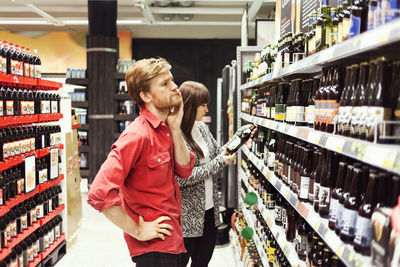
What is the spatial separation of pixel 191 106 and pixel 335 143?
5.23 ft

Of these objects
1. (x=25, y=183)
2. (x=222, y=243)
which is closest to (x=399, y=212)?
(x=25, y=183)

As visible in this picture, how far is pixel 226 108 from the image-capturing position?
20.2ft

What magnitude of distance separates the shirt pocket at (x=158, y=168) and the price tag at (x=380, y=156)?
0.97 m

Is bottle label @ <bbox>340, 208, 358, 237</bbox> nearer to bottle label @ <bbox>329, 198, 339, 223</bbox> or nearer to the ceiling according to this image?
bottle label @ <bbox>329, 198, 339, 223</bbox>

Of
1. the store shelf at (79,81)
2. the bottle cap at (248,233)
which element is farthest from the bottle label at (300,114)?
the store shelf at (79,81)

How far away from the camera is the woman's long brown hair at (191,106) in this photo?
2920mm

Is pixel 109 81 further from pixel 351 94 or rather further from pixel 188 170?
pixel 351 94

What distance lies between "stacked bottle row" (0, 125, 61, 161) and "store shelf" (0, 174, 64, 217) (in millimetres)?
388

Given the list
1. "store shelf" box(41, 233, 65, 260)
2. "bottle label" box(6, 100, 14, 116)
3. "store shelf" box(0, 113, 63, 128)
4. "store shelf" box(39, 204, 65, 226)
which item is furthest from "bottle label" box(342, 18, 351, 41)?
"store shelf" box(41, 233, 65, 260)

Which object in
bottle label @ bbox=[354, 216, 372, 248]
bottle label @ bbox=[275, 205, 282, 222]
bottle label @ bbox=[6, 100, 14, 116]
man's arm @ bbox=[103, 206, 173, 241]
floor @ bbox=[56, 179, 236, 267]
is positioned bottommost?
floor @ bbox=[56, 179, 236, 267]

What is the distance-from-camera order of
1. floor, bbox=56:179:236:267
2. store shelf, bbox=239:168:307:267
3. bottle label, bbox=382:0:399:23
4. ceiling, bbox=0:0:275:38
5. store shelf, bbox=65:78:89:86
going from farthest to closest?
ceiling, bbox=0:0:275:38 → store shelf, bbox=65:78:89:86 → floor, bbox=56:179:236:267 → store shelf, bbox=239:168:307:267 → bottle label, bbox=382:0:399:23

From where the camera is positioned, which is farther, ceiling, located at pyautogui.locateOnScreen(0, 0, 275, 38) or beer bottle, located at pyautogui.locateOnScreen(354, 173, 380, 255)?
ceiling, located at pyautogui.locateOnScreen(0, 0, 275, 38)

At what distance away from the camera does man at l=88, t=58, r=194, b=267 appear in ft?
5.94

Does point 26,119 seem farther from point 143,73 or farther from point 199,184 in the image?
point 143,73
